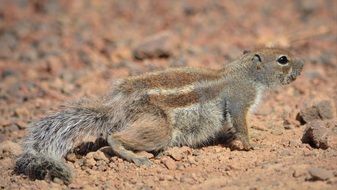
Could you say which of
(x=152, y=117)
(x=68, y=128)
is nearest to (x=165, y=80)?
(x=152, y=117)

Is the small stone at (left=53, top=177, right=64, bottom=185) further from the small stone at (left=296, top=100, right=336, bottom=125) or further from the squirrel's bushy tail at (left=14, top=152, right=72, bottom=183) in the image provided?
the small stone at (left=296, top=100, right=336, bottom=125)

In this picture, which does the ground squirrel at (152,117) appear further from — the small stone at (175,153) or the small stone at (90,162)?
the small stone at (90,162)

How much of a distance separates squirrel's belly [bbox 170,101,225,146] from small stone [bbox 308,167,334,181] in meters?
1.82

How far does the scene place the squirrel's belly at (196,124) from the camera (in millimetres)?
7363

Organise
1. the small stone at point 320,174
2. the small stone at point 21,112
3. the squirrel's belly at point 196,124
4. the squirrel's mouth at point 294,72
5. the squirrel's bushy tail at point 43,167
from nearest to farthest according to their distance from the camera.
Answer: the small stone at point 320,174, the squirrel's bushy tail at point 43,167, the squirrel's belly at point 196,124, the squirrel's mouth at point 294,72, the small stone at point 21,112

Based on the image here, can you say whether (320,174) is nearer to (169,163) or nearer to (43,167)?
(169,163)

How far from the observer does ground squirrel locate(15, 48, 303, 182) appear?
714 centimetres

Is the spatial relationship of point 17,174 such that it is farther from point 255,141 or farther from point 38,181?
point 255,141

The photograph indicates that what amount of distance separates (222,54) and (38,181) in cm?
573

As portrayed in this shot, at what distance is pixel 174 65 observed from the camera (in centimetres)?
822

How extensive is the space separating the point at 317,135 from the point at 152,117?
1922 millimetres

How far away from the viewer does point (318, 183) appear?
5.86 metres

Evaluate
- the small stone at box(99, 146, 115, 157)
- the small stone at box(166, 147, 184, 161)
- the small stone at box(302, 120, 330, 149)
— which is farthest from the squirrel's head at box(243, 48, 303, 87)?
the small stone at box(99, 146, 115, 157)

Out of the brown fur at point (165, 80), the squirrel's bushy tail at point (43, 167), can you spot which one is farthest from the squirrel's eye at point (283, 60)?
the squirrel's bushy tail at point (43, 167)
